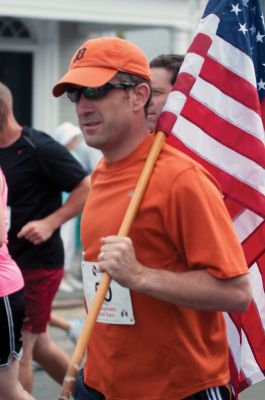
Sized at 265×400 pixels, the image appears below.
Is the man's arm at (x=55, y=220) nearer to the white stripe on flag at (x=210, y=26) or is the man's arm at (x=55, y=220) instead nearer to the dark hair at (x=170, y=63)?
the dark hair at (x=170, y=63)

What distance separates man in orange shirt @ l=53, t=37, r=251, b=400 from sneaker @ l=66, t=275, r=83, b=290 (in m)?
7.64

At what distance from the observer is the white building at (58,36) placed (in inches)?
475

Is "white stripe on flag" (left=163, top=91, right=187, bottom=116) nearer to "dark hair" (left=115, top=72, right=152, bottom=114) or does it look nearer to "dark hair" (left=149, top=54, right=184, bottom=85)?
"dark hair" (left=115, top=72, right=152, bottom=114)

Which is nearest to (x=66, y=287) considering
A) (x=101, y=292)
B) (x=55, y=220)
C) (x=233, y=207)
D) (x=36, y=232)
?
(x=55, y=220)

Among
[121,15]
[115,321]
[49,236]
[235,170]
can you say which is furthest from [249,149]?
[121,15]

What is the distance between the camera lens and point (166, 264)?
9.77ft

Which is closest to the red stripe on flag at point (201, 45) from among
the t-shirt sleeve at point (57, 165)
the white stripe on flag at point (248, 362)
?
the white stripe on flag at point (248, 362)

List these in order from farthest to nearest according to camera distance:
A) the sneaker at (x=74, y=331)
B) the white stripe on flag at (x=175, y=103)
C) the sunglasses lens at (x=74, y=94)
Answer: the sneaker at (x=74, y=331) < the white stripe on flag at (x=175, y=103) < the sunglasses lens at (x=74, y=94)

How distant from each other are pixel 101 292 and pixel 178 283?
221 millimetres

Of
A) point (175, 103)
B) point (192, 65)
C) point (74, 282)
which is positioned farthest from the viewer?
point (74, 282)

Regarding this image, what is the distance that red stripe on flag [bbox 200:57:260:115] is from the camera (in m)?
3.46

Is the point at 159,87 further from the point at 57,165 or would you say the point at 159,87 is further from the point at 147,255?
the point at 57,165

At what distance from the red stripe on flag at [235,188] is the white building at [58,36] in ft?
27.7

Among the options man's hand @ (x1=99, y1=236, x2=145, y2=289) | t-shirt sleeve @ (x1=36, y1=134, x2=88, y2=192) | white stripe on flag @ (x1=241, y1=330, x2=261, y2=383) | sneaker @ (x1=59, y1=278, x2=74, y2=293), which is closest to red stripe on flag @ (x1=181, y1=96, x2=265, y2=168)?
white stripe on flag @ (x1=241, y1=330, x2=261, y2=383)
